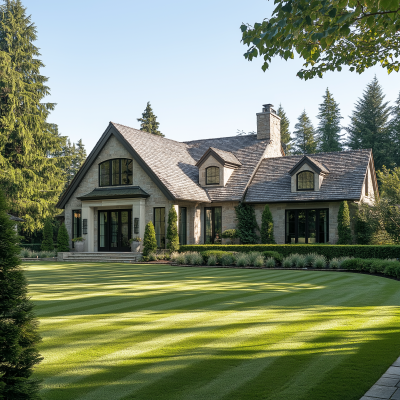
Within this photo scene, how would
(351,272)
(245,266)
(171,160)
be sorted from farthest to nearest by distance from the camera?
(171,160)
(245,266)
(351,272)

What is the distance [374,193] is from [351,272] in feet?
52.2

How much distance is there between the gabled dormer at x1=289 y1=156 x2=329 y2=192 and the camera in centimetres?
2769

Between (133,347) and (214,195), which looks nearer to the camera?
(133,347)

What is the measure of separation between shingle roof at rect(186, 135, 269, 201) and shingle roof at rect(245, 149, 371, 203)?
705 mm

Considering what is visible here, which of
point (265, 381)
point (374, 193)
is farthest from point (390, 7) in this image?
point (374, 193)

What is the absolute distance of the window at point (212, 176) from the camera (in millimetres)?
30109

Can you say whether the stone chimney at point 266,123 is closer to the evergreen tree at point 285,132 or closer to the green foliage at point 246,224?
the green foliage at point 246,224

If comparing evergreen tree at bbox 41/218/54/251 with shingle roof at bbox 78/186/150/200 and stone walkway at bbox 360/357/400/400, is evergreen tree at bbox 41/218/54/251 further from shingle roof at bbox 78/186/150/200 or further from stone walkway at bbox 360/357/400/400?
stone walkway at bbox 360/357/400/400

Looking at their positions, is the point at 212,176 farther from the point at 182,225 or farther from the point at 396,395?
the point at 396,395

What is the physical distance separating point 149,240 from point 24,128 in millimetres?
19945

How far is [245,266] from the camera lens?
20594 millimetres

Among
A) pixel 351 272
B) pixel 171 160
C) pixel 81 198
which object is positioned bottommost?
pixel 351 272

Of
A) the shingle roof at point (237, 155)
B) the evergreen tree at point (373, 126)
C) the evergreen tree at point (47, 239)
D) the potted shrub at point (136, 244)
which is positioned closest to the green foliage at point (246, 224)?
the shingle roof at point (237, 155)

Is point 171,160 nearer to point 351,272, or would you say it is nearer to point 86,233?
point 86,233
